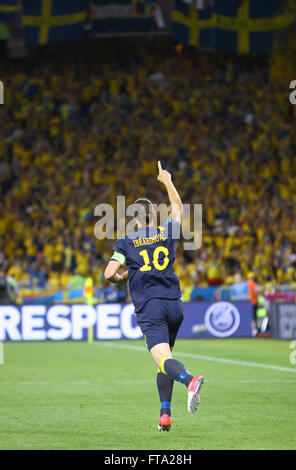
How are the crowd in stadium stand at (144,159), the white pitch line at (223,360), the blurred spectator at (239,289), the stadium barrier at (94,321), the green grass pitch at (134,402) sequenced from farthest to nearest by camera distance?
the crowd in stadium stand at (144,159) → the blurred spectator at (239,289) → the stadium barrier at (94,321) → the white pitch line at (223,360) → the green grass pitch at (134,402)

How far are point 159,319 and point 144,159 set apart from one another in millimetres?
25204

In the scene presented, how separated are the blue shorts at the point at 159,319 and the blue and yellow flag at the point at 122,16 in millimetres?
25256

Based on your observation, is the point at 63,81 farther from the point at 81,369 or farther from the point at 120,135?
the point at 81,369

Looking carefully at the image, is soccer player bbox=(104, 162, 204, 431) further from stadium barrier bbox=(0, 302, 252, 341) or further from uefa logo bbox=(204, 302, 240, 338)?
uefa logo bbox=(204, 302, 240, 338)

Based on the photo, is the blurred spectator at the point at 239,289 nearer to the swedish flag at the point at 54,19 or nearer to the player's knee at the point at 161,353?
the swedish flag at the point at 54,19

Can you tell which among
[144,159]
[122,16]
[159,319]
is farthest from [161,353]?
[122,16]

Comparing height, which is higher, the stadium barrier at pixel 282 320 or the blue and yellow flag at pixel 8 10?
the blue and yellow flag at pixel 8 10

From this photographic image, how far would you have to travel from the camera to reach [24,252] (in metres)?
30.4

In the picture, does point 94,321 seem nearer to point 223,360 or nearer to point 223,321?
point 223,321

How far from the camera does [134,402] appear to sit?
422 inches

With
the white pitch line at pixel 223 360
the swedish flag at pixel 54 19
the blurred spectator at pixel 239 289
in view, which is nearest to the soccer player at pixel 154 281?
the white pitch line at pixel 223 360

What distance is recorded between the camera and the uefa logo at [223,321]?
22.9 m

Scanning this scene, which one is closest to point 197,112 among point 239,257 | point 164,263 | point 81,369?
point 239,257

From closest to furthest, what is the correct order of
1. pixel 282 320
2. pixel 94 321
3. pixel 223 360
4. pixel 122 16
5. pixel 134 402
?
pixel 134 402, pixel 223 360, pixel 94 321, pixel 282 320, pixel 122 16
